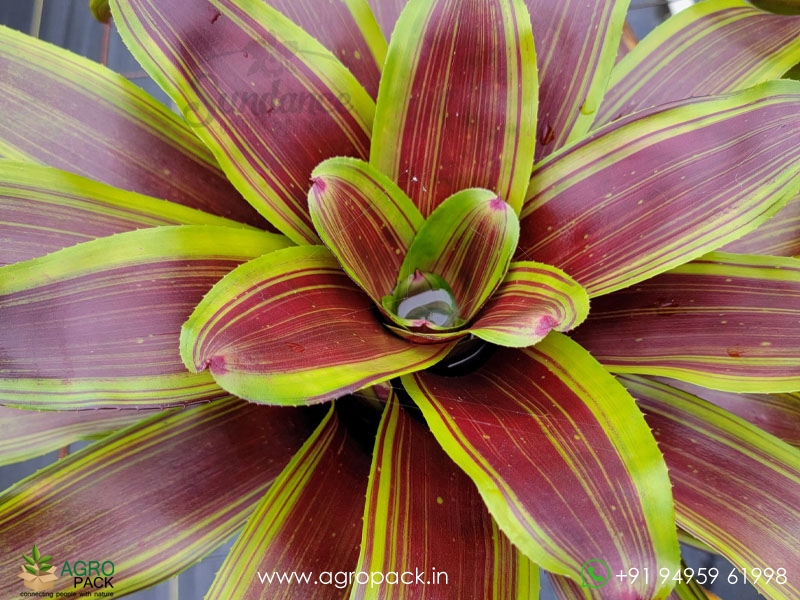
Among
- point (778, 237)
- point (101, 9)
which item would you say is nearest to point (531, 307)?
point (778, 237)

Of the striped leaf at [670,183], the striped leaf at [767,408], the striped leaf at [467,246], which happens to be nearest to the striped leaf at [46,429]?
the striped leaf at [467,246]

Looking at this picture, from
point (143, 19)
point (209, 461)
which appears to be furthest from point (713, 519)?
point (143, 19)

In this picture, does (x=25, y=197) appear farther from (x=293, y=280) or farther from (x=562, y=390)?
(x=562, y=390)

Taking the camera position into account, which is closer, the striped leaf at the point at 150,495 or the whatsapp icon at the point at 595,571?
the whatsapp icon at the point at 595,571

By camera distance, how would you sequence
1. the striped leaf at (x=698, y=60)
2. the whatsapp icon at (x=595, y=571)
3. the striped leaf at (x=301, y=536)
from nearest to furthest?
1. the whatsapp icon at (x=595, y=571)
2. the striped leaf at (x=301, y=536)
3. the striped leaf at (x=698, y=60)

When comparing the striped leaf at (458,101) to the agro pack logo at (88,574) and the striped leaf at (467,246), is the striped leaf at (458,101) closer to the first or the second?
the striped leaf at (467,246)
